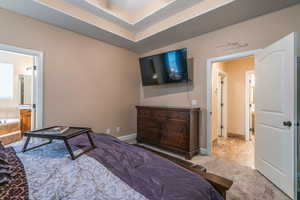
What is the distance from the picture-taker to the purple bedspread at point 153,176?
2.69ft

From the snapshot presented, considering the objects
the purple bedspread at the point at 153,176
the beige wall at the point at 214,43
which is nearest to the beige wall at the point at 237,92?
the beige wall at the point at 214,43

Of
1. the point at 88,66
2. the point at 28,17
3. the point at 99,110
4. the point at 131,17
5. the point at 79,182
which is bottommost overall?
the point at 79,182

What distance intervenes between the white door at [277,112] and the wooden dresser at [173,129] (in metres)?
1.06

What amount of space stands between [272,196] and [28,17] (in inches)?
180

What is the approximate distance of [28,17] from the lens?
2.55 metres

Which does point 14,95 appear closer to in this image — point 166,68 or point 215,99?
point 166,68

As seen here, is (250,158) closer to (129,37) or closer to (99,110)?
(99,110)

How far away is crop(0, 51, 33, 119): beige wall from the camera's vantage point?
4.43 m

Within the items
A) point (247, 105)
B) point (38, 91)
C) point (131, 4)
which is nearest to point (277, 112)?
point (247, 105)

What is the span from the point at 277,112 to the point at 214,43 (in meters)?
1.72

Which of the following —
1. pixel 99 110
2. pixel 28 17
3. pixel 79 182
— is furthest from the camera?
pixel 99 110

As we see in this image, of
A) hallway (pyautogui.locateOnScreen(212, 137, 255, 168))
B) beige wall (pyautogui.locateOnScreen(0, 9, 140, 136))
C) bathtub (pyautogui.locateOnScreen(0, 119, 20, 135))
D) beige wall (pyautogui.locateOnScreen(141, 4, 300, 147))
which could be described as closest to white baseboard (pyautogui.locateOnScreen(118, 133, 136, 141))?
beige wall (pyautogui.locateOnScreen(0, 9, 140, 136))

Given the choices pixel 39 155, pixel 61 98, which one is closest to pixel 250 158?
pixel 39 155

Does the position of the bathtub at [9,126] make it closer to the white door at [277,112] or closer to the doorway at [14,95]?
the doorway at [14,95]
